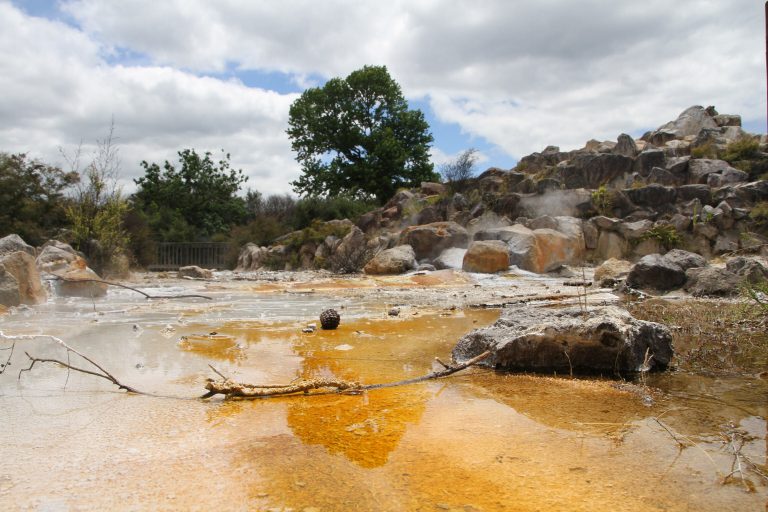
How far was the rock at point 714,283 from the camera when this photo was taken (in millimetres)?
8305

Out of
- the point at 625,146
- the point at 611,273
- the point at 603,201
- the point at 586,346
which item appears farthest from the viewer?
the point at 625,146

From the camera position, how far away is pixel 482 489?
6.72 ft

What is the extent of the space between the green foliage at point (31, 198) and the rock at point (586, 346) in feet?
48.8

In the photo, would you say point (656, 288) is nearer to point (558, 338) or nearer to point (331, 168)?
point (558, 338)

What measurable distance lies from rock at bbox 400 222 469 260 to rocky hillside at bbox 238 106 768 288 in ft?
0.09

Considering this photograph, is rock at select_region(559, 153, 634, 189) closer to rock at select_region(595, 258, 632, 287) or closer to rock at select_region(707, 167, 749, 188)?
rock at select_region(707, 167, 749, 188)

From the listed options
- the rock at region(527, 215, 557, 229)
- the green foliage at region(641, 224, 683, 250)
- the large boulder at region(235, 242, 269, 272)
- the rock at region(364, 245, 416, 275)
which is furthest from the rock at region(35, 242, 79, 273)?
the green foliage at region(641, 224, 683, 250)

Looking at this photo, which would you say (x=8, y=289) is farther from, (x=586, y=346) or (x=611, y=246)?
(x=611, y=246)

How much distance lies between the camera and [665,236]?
14750mm

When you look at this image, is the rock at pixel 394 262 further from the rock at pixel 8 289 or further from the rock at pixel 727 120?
the rock at pixel 727 120

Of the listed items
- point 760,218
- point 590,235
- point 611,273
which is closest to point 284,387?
point 611,273

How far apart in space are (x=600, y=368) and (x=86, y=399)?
10.5ft

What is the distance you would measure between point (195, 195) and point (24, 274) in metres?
23.7

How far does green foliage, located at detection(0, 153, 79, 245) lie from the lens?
1526 centimetres
